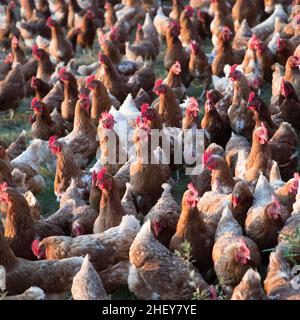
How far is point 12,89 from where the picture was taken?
1089 cm

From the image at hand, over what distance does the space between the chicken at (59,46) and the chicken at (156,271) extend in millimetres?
6741

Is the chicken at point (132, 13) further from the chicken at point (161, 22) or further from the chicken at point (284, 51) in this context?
the chicken at point (284, 51)

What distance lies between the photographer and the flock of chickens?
6305 mm

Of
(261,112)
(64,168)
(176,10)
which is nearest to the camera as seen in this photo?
(64,168)

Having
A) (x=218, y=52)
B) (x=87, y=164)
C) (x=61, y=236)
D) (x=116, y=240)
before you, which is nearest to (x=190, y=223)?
(x=116, y=240)

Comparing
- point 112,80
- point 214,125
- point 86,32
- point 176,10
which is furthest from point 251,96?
point 86,32

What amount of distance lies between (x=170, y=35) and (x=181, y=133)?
2991mm

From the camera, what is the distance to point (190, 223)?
21.8ft

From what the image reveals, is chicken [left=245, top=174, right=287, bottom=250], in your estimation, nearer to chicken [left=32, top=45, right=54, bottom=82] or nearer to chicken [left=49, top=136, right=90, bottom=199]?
chicken [left=49, top=136, right=90, bottom=199]

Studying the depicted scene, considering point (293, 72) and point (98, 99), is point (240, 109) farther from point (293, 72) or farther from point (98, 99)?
point (98, 99)

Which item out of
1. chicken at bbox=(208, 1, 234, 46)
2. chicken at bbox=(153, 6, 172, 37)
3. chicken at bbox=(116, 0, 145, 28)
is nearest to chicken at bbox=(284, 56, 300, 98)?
chicken at bbox=(208, 1, 234, 46)

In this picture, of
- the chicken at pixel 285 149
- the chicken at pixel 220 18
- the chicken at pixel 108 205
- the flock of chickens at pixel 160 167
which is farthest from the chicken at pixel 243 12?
the chicken at pixel 108 205

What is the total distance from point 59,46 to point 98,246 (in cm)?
656
